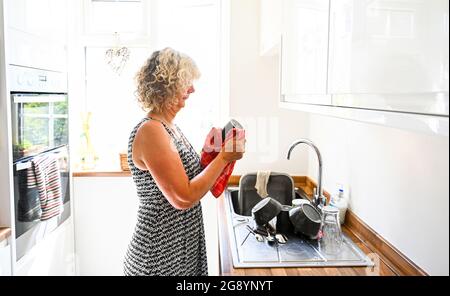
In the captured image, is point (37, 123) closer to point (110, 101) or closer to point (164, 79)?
point (110, 101)

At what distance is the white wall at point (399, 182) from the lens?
0.67 m

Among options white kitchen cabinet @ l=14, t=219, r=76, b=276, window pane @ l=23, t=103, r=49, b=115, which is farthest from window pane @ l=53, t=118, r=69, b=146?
white kitchen cabinet @ l=14, t=219, r=76, b=276

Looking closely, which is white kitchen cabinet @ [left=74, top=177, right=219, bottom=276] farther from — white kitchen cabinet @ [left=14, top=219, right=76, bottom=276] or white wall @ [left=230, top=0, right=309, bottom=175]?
white wall @ [left=230, top=0, right=309, bottom=175]

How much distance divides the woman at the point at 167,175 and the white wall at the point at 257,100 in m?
0.53

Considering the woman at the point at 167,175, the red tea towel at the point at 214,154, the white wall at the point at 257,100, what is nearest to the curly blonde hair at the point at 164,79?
the woman at the point at 167,175

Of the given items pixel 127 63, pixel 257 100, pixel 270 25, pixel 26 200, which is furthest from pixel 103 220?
pixel 270 25

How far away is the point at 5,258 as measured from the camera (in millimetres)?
1149

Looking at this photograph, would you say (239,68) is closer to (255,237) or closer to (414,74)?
(255,237)

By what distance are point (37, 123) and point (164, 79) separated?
1.94 ft

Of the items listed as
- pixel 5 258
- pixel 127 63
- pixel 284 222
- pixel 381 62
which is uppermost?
pixel 127 63

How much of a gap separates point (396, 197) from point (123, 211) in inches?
44.6

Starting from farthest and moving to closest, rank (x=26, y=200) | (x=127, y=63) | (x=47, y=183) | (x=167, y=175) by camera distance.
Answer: (x=127, y=63) < (x=47, y=183) < (x=26, y=200) < (x=167, y=175)

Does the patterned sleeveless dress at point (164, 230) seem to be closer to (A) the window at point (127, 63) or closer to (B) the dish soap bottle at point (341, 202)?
(B) the dish soap bottle at point (341, 202)

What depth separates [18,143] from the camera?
47.1 inches
